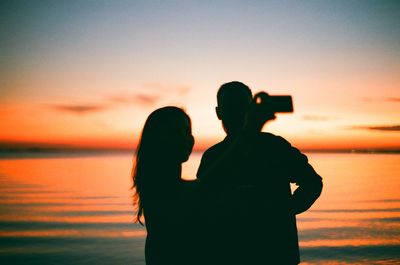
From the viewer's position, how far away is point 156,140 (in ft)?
5.95

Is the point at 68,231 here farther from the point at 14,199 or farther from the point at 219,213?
the point at 219,213

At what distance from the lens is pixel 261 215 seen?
73.4 inches

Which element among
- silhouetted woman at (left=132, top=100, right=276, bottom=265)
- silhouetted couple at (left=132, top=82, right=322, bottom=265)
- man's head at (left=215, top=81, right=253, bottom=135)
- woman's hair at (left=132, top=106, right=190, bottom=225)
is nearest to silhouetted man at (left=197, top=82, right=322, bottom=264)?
silhouetted couple at (left=132, top=82, right=322, bottom=265)

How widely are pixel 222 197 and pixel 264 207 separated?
31 centimetres

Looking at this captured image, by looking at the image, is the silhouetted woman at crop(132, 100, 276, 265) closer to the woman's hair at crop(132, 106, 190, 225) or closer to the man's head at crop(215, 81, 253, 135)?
the woman's hair at crop(132, 106, 190, 225)

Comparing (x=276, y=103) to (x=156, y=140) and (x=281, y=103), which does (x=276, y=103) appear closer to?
(x=281, y=103)

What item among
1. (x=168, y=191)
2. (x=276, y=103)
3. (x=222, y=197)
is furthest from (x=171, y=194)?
(x=276, y=103)

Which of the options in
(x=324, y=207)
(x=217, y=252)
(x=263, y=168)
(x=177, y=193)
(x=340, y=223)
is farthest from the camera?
(x=324, y=207)

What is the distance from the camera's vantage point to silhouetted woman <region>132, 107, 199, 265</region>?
1.70 m

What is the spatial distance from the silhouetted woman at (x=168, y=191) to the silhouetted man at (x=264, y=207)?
0.52 ft

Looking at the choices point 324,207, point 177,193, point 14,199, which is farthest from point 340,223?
point 14,199

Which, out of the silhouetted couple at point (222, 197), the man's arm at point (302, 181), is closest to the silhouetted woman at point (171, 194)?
the silhouetted couple at point (222, 197)

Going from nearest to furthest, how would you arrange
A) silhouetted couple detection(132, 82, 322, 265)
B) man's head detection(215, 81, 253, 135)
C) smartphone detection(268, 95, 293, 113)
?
smartphone detection(268, 95, 293, 113) → silhouetted couple detection(132, 82, 322, 265) → man's head detection(215, 81, 253, 135)

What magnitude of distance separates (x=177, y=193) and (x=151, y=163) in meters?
0.23
